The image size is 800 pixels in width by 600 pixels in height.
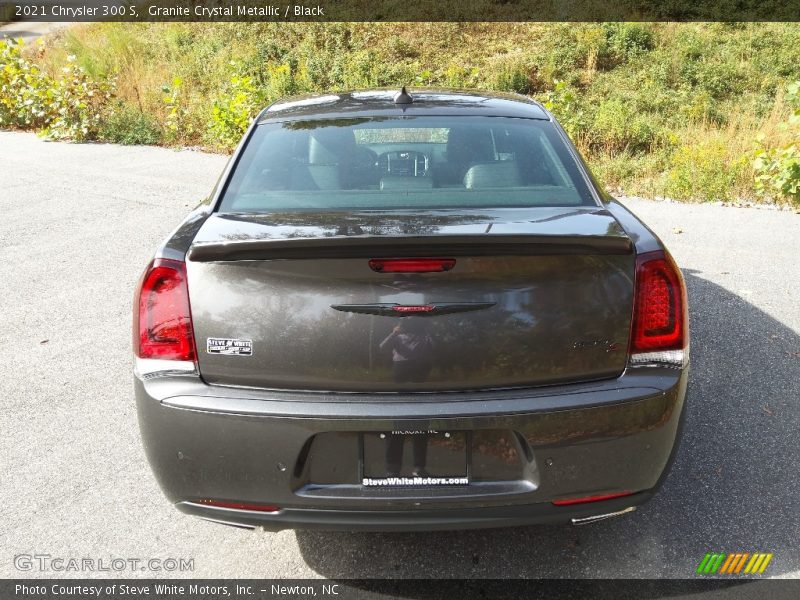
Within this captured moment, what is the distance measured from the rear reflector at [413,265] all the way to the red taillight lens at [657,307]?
2.03ft

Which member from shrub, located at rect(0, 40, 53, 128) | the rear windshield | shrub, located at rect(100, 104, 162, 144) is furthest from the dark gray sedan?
shrub, located at rect(0, 40, 53, 128)

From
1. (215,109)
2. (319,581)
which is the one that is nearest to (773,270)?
(319,581)

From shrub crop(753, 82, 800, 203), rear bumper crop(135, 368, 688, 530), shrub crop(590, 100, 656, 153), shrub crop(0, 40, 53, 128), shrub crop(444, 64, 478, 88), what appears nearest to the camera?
rear bumper crop(135, 368, 688, 530)

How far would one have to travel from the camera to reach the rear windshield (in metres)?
2.90

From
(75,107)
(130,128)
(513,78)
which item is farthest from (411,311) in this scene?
(513,78)

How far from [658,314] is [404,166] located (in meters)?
1.40

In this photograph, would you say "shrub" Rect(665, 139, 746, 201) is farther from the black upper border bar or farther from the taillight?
the black upper border bar

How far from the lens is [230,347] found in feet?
7.66

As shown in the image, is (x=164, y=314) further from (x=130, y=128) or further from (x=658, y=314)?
(x=130, y=128)

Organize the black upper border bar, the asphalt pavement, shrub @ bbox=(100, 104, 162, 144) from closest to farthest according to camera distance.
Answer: the asphalt pavement, shrub @ bbox=(100, 104, 162, 144), the black upper border bar

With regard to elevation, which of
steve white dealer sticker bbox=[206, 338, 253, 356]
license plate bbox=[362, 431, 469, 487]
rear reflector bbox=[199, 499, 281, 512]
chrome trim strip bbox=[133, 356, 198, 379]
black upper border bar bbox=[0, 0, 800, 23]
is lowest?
rear reflector bbox=[199, 499, 281, 512]

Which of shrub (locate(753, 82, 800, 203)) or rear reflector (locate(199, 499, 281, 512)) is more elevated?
rear reflector (locate(199, 499, 281, 512))

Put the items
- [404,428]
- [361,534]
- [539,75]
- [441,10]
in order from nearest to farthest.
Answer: [404,428] < [361,534] < [539,75] < [441,10]

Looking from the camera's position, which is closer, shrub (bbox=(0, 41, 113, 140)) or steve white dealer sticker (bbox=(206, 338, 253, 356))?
steve white dealer sticker (bbox=(206, 338, 253, 356))
